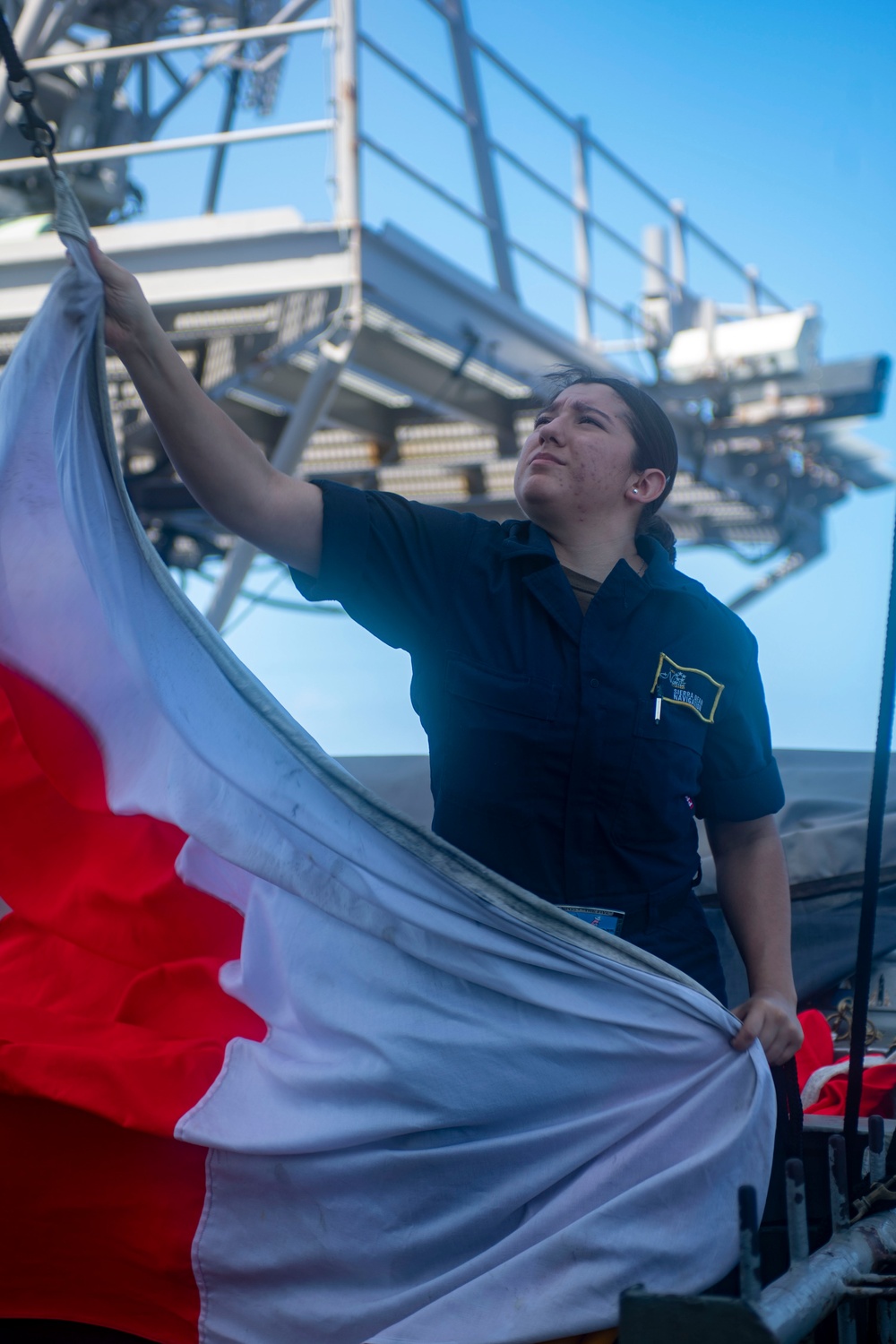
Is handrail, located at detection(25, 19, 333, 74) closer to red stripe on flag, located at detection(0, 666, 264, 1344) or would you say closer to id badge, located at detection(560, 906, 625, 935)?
red stripe on flag, located at detection(0, 666, 264, 1344)

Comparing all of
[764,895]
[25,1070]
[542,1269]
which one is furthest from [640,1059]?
[25,1070]

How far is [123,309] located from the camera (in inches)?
67.1

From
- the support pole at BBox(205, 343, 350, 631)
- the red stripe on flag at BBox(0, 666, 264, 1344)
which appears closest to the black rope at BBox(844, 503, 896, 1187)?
the red stripe on flag at BBox(0, 666, 264, 1344)

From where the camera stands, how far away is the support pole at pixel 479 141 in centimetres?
612

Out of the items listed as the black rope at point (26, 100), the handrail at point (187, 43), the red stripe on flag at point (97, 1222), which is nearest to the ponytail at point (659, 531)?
the black rope at point (26, 100)

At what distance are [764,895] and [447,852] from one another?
64cm

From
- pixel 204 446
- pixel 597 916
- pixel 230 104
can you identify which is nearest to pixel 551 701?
pixel 597 916

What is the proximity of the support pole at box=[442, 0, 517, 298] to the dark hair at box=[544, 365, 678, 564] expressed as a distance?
4.31 metres

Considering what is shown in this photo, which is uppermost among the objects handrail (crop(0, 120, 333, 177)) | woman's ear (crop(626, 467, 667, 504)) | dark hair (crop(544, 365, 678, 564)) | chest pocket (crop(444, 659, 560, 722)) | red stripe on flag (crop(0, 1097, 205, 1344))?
handrail (crop(0, 120, 333, 177))

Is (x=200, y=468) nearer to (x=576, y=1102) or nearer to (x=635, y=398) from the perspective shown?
(x=635, y=398)

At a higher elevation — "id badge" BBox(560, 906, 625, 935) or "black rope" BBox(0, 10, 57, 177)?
"black rope" BBox(0, 10, 57, 177)

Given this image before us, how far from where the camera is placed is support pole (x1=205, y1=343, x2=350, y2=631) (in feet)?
18.3

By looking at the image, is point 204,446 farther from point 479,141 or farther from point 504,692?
point 479,141

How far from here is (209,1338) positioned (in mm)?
1495
